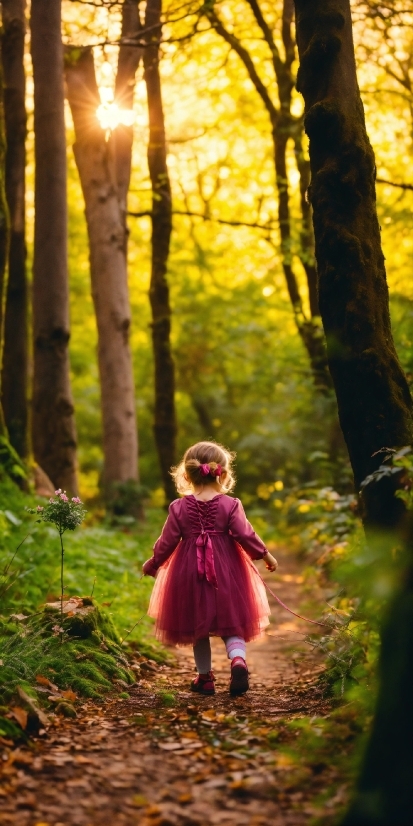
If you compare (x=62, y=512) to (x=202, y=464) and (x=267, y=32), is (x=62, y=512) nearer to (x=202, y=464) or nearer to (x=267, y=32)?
(x=202, y=464)

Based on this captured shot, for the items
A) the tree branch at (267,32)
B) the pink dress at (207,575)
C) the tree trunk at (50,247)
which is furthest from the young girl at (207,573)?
the tree branch at (267,32)

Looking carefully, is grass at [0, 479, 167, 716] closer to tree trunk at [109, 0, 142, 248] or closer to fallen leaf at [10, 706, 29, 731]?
fallen leaf at [10, 706, 29, 731]

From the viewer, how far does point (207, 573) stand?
555 cm

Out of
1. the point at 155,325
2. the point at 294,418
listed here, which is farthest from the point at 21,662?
the point at 294,418

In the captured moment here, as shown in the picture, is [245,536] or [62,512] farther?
[245,536]

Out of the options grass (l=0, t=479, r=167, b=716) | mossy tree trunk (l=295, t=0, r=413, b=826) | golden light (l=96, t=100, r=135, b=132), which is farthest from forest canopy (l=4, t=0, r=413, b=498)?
mossy tree trunk (l=295, t=0, r=413, b=826)

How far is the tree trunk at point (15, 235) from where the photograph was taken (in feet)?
30.1

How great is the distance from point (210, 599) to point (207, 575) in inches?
6.5

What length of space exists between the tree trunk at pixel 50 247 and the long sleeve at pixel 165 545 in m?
4.53

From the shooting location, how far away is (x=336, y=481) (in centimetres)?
1278

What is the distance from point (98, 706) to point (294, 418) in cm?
1438

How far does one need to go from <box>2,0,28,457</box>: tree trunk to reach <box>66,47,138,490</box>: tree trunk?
1.75 meters

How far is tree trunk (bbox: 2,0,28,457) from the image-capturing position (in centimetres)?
916

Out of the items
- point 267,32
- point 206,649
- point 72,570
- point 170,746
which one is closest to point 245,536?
point 206,649
